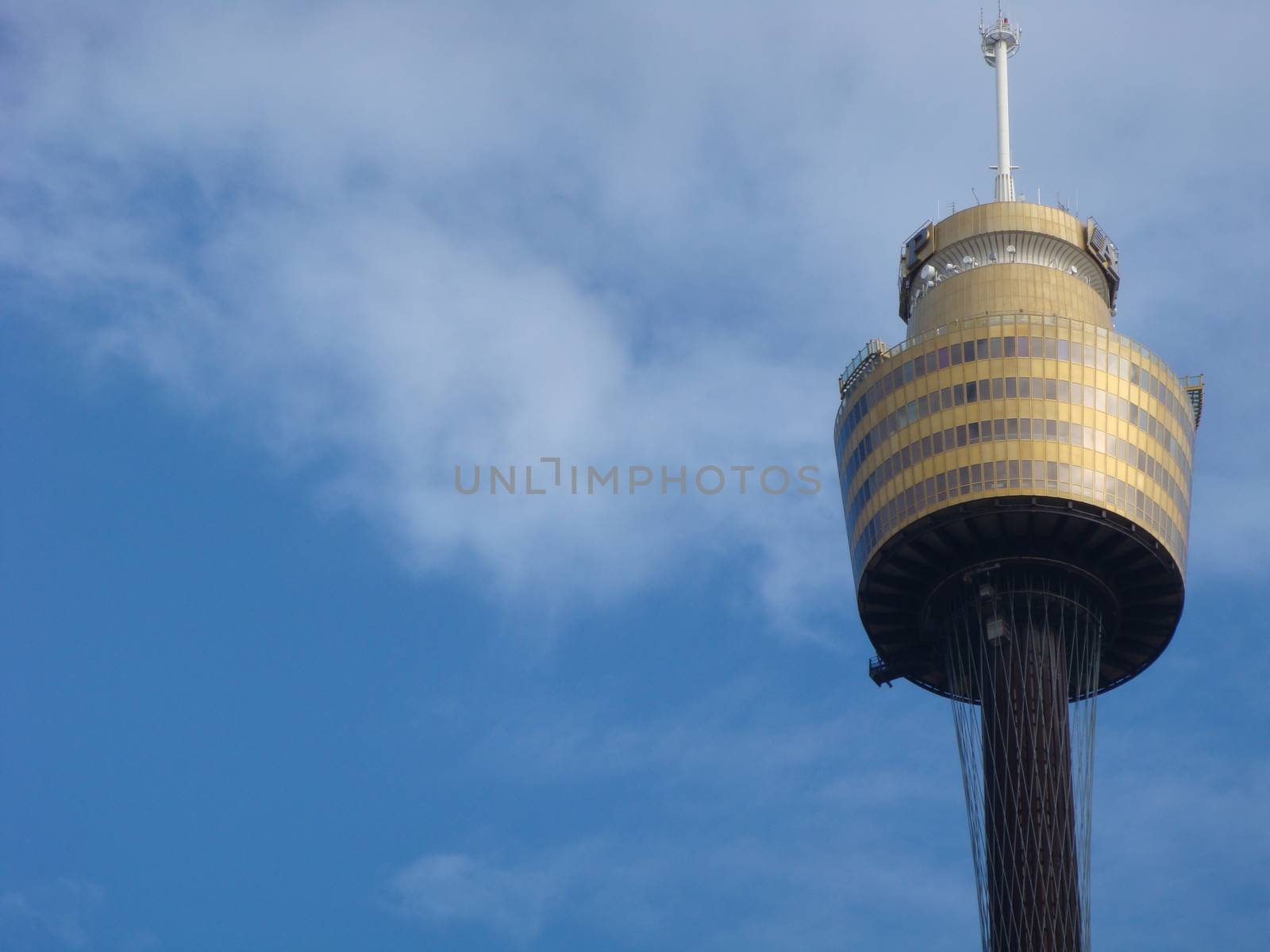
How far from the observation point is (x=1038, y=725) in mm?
172875

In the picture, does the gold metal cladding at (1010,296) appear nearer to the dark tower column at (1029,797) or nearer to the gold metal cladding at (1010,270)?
the gold metal cladding at (1010,270)

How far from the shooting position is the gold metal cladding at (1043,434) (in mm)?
170375

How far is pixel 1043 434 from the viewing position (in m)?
171


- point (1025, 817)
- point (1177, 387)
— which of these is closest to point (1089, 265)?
→ point (1177, 387)

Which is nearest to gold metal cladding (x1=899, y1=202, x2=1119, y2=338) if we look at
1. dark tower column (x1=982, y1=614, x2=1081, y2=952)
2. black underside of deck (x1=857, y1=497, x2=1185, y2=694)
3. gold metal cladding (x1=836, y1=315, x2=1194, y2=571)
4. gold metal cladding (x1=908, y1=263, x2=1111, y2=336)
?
gold metal cladding (x1=908, y1=263, x2=1111, y2=336)

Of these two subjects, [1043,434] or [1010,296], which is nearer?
[1043,434]

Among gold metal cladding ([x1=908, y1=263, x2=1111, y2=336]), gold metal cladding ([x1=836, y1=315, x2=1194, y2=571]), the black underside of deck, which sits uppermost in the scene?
gold metal cladding ([x1=908, y1=263, x2=1111, y2=336])

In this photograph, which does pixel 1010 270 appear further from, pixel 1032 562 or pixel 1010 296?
pixel 1032 562

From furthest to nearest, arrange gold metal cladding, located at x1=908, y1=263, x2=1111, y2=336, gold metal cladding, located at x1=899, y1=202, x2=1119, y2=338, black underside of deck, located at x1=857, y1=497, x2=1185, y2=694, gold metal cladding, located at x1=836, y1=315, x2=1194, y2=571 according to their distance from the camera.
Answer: gold metal cladding, located at x1=899, y1=202, x2=1119, y2=338 < gold metal cladding, located at x1=908, y1=263, x2=1111, y2=336 < gold metal cladding, located at x1=836, y1=315, x2=1194, y2=571 < black underside of deck, located at x1=857, y1=497, x2=1185, y2=694

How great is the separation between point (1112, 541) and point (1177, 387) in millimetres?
14352

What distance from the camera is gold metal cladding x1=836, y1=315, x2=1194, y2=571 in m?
170

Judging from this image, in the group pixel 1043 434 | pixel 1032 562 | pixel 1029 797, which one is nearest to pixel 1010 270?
pixel 1043 434

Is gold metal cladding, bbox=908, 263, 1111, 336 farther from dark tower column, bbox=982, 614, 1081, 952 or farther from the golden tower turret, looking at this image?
dark tower column, bbox=982, 614, 1081, 952

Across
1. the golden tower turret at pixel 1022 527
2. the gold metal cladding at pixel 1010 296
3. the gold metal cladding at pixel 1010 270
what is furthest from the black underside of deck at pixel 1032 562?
the gold metal cladding at pixel 1010 270
